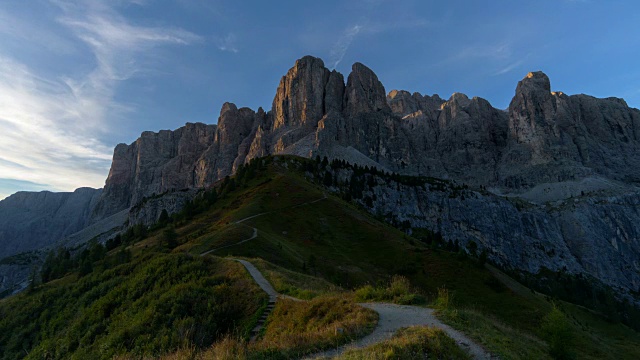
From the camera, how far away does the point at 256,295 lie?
76.8 ft

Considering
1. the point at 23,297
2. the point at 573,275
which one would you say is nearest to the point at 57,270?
the point at 23,297

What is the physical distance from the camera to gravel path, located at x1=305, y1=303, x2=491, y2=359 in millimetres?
11516

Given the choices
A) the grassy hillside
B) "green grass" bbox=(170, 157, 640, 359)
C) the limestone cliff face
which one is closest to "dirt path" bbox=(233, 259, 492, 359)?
the grassy hillside

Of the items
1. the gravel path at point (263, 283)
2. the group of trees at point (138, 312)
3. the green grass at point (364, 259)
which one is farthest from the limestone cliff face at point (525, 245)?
the gravel path at point (263, 283)

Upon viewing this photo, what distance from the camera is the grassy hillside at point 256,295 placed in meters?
17.7

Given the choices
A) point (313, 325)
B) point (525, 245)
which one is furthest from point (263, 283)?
point (525, 245)

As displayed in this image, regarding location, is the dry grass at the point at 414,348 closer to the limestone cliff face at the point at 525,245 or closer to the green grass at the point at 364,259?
the green grass at the point at 364,259

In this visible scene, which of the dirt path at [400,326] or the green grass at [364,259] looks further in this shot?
the green grass at [364,259]

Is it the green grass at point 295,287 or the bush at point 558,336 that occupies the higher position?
the green grass at point 295,287

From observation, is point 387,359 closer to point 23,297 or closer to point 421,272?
point 23,297

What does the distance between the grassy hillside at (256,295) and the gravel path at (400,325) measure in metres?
0.73

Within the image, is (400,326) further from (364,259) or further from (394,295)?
(364,259)

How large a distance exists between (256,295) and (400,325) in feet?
40.5

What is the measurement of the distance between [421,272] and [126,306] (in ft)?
168
